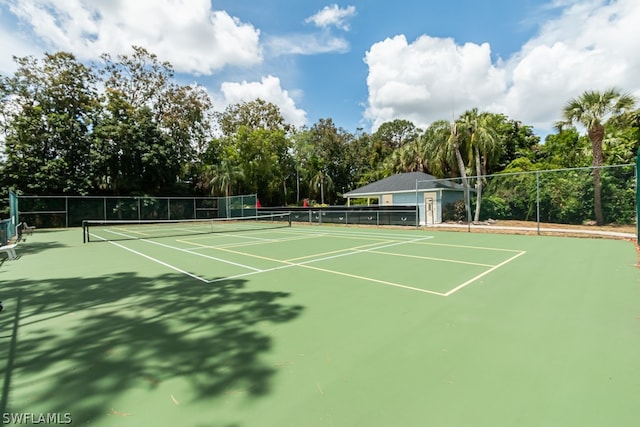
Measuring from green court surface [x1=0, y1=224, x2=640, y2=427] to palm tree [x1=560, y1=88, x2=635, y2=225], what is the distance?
12822 millimetres

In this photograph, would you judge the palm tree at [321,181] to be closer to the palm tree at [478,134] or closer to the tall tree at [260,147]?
the tall tree at [260,147]

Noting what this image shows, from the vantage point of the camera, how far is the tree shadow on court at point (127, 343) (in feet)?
8.02

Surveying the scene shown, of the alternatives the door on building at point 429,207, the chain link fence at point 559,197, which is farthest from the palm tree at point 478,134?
the door on building at point 429,207

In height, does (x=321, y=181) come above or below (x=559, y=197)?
above

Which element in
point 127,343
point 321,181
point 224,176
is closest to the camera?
point 127,343

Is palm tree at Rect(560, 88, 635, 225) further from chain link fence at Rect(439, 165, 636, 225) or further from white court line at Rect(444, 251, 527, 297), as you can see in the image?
white court line at Rect(444, 251, 527, 297)

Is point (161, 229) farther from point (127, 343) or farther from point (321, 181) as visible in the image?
point (321, 181)

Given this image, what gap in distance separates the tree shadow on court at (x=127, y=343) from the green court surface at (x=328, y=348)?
→ 0.02m

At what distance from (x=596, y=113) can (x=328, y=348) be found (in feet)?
70.6

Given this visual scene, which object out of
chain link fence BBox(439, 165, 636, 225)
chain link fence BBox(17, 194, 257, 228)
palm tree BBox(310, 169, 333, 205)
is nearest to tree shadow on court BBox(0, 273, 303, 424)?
Answer: chain link fence BBox(439, 165, 636, 225)

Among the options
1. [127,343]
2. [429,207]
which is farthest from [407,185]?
[127,343]

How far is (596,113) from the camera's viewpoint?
16.7 m

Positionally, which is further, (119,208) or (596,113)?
(119,208)

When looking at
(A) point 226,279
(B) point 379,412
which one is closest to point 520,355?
(B) point 379,412
